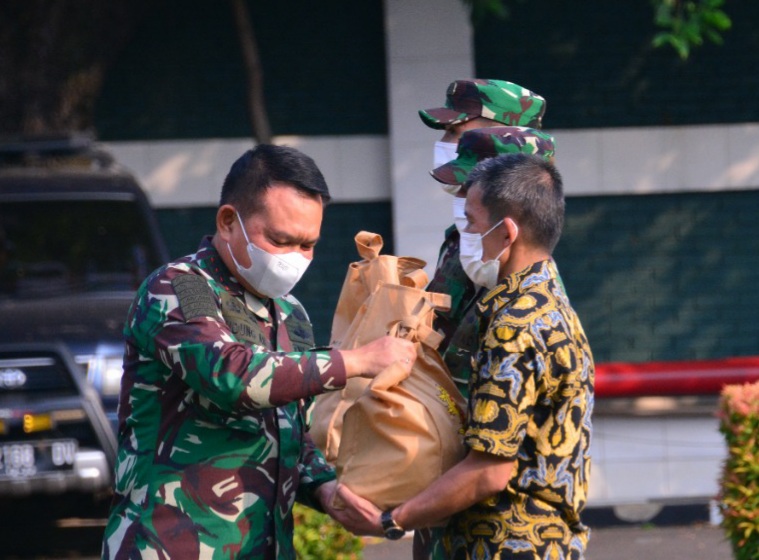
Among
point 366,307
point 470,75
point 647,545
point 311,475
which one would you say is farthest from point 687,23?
point 311,475

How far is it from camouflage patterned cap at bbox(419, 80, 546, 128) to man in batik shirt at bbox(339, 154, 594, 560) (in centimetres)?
83

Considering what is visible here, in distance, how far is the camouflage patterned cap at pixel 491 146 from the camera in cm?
354

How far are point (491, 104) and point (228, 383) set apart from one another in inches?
61.1

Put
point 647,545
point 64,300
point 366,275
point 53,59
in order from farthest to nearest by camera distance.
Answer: point 53,59, point 647,545, point 64,300, point 366,275

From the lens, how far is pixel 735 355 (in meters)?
10.6

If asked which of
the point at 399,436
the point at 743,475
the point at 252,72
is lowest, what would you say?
the point at 743,475

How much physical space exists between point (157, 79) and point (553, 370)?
8.12 meters

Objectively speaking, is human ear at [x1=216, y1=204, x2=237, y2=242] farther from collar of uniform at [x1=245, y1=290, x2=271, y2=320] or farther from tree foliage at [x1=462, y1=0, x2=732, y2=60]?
tree foliage at [x1=462, y1=0, x2=732, y2=60]

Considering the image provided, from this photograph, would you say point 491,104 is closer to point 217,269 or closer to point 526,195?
point 526,195

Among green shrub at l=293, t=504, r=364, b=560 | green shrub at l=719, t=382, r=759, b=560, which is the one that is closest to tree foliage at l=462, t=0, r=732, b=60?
green shrub at l=719, t=382, r=759, b=560

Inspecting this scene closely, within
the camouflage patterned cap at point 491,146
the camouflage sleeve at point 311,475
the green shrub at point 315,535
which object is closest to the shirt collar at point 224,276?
the camouflage sleeve at point 311,475

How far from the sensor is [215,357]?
2.76m

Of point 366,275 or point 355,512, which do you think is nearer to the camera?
point 355,512

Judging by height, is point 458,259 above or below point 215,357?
above
